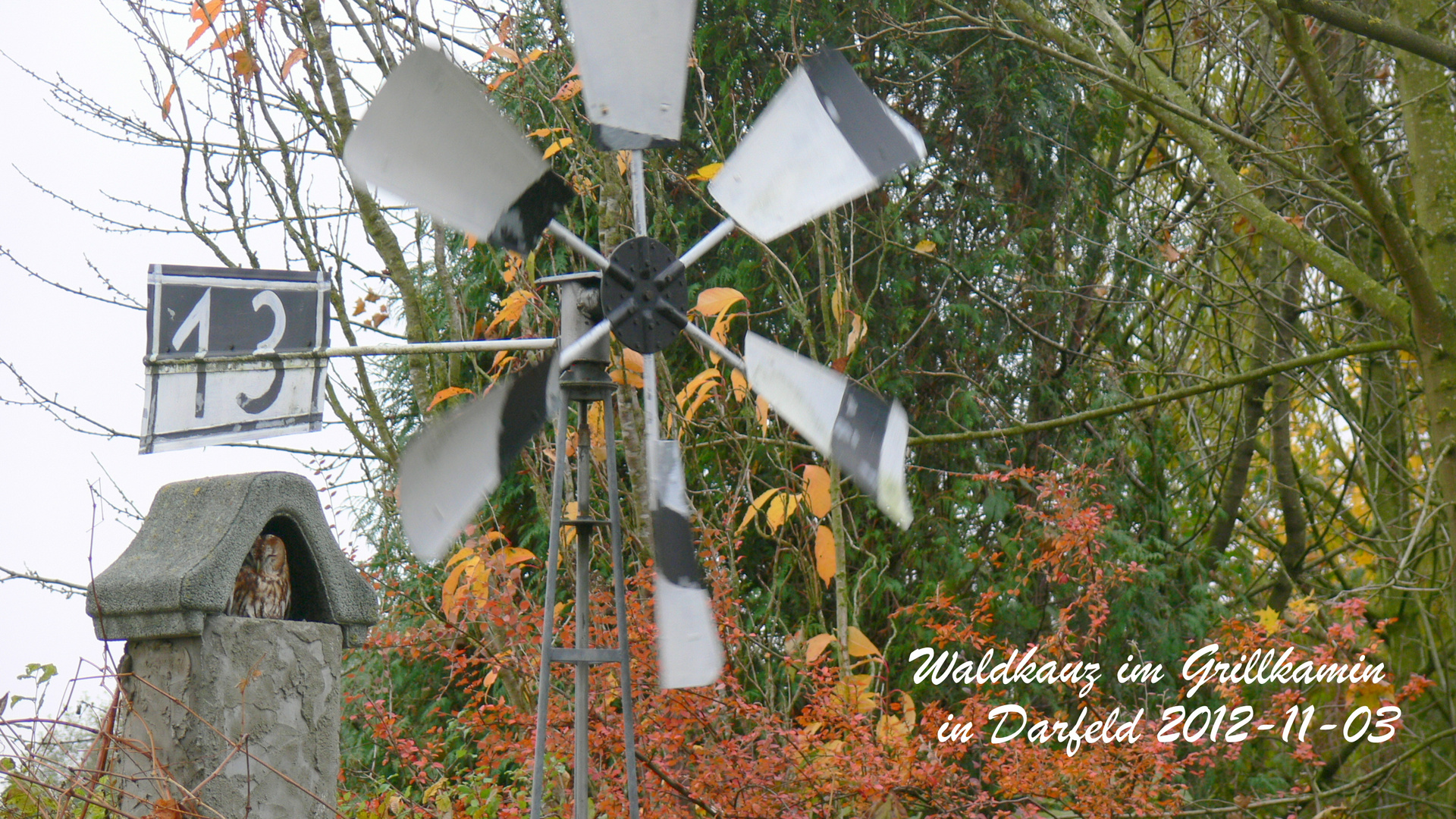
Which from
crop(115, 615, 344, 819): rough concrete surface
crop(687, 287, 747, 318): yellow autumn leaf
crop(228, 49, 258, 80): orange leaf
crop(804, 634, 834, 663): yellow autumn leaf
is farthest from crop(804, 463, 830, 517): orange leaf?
crop(228, 49, 258, 80): orange leaf

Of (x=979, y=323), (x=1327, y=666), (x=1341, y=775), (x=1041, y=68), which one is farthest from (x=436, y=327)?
(x=1341, y=775)

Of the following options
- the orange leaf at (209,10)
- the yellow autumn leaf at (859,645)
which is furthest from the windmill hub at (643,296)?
the orange leaf at (209,10)

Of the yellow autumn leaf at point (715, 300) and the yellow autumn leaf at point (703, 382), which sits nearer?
the yellow autumn leaf at point (715, 300)

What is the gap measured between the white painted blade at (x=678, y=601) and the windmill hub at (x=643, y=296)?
172 millimetres

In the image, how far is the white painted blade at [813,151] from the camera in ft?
6.00

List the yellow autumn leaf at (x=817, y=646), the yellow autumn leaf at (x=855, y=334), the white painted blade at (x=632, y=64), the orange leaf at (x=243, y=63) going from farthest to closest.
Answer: the orange leaf at (x=243, y=63) → the yellow autumn leaf at (x=855, y=334) → the yellow autumn leaf at (x=817, y=646) → the white painted blade at (x=632, y=64)

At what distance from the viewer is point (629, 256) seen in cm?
188

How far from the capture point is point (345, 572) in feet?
8.18

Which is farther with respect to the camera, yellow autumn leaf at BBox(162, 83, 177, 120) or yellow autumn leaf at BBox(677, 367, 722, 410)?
yellow autumn leaf at BBox(162, 83, 177, 120)

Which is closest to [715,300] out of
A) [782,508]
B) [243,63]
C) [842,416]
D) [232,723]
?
[782,508]

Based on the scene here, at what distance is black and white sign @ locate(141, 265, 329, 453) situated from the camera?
181 cm

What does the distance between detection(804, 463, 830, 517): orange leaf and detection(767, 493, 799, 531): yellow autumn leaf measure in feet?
0.31

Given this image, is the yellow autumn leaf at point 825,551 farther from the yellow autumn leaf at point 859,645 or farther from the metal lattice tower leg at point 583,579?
the metal lattice tower leg at point 583,579

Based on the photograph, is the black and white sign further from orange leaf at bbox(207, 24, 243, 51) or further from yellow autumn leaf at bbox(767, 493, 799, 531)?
orange leaf at bbox(207, 24, 243, 51)
